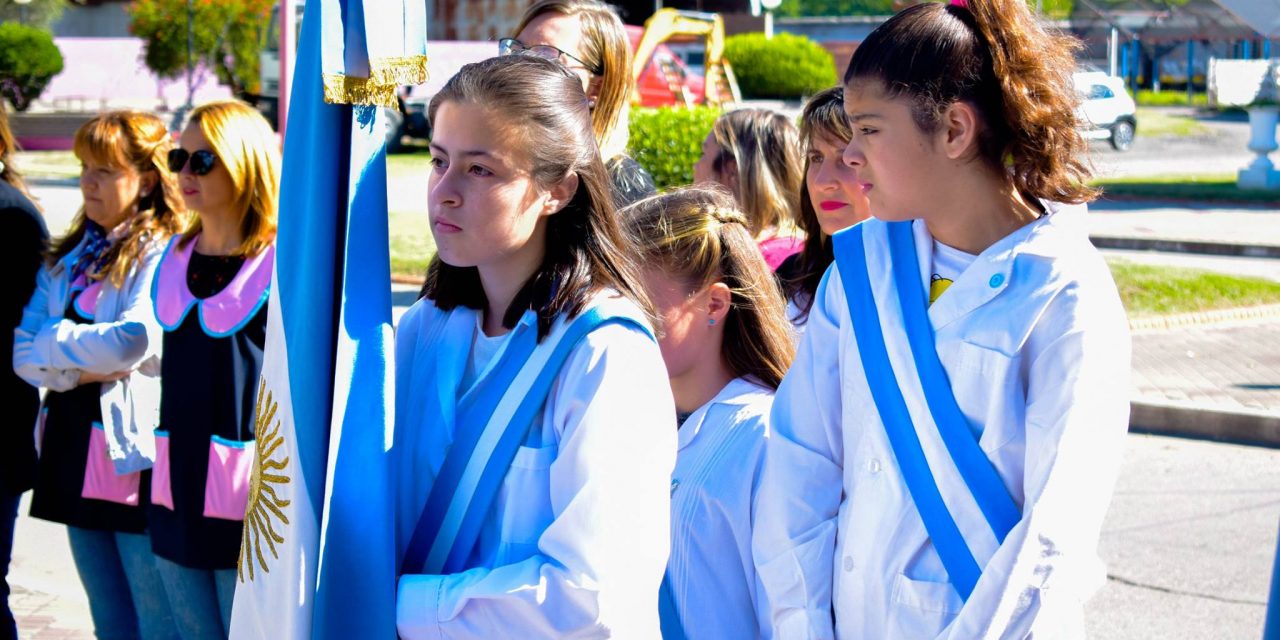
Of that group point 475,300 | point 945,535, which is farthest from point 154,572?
point 945,535

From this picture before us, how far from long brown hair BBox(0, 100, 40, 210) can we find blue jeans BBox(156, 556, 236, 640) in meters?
1.38

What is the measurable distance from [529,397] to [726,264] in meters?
0.94

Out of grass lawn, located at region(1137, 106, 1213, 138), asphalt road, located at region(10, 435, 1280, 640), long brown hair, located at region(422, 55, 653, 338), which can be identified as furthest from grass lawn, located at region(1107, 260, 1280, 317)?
grass lawn, located at region(1137, 106, 1213, 138)

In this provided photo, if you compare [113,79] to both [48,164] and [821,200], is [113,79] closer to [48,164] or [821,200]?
[48,164]

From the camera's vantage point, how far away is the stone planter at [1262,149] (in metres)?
21.6

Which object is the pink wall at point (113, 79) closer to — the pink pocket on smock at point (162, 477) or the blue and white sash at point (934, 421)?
the pink pocket on smock at point (162, 477)

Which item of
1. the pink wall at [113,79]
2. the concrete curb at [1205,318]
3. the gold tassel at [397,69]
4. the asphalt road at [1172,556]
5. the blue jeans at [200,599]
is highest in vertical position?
the pink wall at [113,79]

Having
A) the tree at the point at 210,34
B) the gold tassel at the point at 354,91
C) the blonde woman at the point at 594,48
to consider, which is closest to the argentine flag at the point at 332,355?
the gold tassel at the point at 354,91

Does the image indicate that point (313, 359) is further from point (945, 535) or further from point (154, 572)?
point (154, 572)

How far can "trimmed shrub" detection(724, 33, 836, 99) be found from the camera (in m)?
36.8

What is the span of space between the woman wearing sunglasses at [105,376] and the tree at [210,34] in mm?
28623

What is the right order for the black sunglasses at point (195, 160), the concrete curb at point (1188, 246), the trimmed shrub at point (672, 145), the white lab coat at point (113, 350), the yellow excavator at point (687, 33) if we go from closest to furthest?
the black sunglasses at point (195, 160), the white lab coat at point (113, 350), the trimmed shrub at point (672, 145), the concrete curb at point (1188, 246), the yellow excavator at point (687, 33)

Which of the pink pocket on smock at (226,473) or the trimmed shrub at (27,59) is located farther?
the trimmed shrub at (27,59)

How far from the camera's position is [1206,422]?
805cm
